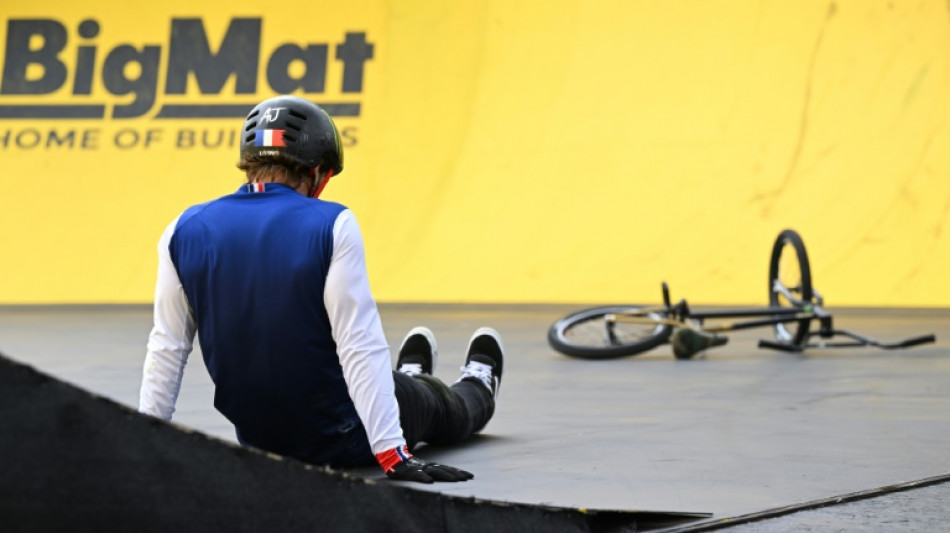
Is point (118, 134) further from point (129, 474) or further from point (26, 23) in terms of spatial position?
point (129, 474)

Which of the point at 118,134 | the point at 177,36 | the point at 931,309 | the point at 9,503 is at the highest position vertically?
the point at 177,36

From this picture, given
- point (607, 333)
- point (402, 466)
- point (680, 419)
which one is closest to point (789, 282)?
point (607, 333)

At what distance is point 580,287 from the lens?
41.4 feet

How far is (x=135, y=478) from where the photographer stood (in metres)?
2.29

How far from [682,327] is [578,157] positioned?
17.6 ft

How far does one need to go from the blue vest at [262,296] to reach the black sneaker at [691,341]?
4578 mm

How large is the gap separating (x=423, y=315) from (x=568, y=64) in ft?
9.39

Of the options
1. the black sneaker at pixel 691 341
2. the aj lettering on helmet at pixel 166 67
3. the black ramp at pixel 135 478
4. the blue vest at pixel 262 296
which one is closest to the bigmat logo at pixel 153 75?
the aj lettering on helmet at pixel 166 67

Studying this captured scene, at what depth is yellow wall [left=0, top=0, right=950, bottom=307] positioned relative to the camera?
12.2 metres

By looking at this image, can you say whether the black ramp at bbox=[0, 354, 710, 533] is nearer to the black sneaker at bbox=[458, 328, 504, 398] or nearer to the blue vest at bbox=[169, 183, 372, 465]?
A: the blue vest at bbox=[169, 183, 372, 465]

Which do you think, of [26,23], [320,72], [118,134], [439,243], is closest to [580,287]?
[439,243]

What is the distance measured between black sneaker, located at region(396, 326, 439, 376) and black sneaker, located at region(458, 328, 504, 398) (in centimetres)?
11

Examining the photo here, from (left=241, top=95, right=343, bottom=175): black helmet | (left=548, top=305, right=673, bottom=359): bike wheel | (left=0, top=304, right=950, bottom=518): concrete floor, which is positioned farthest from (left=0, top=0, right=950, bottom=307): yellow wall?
(left=241, top=95, right=343, bottom=175): black helmet

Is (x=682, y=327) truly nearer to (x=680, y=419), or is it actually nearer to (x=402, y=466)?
(x=680, y=419)
